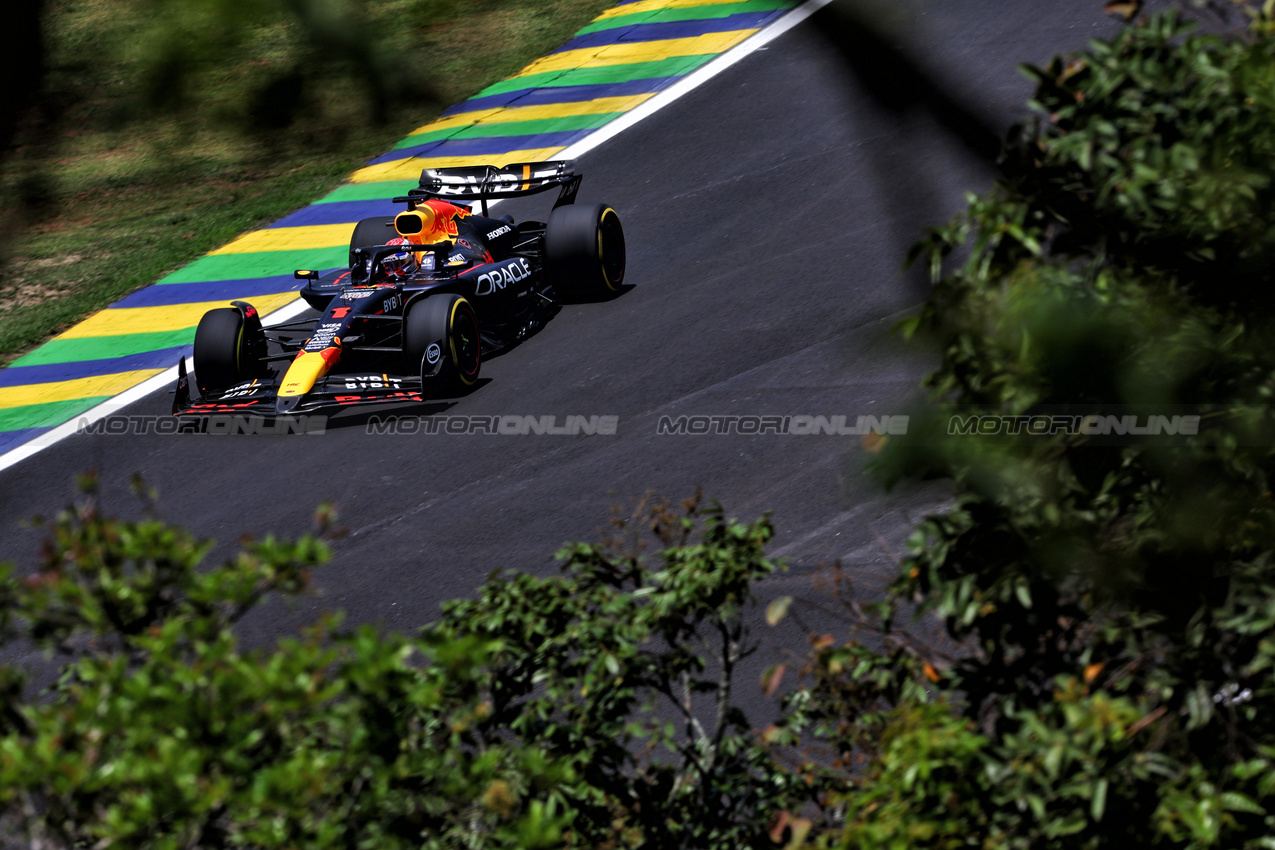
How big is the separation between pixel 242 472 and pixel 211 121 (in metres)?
7.74

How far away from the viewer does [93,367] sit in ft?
36.8

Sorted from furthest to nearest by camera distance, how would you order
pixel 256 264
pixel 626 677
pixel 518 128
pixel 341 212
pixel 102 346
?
pixel 518 128 < pixel 341 212 < pixel 256 264 < pixel 102 346 < pixel 626 677

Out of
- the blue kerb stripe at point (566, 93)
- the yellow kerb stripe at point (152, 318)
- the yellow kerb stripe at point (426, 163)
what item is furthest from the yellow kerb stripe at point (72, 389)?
the blue kerb stripe at point (566, 93)

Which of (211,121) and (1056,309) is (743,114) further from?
(211,121)

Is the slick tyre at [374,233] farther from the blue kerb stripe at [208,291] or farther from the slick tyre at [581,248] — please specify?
the slick tyre at [581,248]

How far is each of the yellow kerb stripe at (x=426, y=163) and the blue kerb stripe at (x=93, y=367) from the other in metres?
4.15

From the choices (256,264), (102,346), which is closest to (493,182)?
(256,264)

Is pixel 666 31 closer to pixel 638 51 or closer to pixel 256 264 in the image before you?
pixel 638 51

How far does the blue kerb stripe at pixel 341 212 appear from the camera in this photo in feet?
44.2

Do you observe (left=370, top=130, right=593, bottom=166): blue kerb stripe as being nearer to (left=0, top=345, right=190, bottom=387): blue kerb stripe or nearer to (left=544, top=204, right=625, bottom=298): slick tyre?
(left=0, top=345, right=190, bottom=387): blue kerb stripe

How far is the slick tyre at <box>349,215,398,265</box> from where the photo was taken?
1081 centimetres

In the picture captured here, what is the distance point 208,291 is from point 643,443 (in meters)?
6.62

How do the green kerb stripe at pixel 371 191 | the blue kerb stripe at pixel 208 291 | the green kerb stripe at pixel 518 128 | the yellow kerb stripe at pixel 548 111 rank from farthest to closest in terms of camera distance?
the yellow kerb stripe at pixel 548 111 → the green kerb stripe at pixel 518 128 → the green kerb stripe at pixel 371 191 → the blue kerb stripe at pixel 208 291

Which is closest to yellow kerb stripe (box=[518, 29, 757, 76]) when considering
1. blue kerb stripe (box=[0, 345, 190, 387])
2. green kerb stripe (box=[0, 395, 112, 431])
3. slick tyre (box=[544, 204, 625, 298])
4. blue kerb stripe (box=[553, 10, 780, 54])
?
blue kerb stripe (box=[553, 10, 780, 54])
